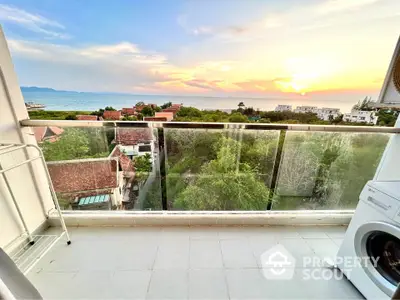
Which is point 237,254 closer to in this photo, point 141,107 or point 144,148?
point 144,148

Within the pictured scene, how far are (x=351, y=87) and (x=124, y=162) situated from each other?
2.32 metres

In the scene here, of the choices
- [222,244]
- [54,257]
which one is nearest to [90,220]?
[54,257]

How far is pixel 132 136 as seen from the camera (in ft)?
5.40

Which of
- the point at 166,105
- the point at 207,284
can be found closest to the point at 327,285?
the point at 207,284

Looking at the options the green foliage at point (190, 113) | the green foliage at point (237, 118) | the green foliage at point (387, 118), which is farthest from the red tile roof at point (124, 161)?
the green foliage at point (387, 118)

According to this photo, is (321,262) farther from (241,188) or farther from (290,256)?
(241,188)

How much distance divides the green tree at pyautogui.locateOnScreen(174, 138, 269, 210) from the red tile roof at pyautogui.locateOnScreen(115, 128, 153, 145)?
1.95ft

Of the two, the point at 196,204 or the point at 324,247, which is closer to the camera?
the point at 324,247

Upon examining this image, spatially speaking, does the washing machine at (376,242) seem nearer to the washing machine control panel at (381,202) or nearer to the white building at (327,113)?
the washing machine control panel at (381,202)

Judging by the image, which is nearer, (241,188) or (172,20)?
(172,20)

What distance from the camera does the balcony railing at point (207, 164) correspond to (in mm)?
1650

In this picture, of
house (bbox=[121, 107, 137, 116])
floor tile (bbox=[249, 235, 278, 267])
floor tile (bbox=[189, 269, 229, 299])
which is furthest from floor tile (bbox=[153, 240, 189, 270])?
house (bbox=[121, 107, 137, 116])

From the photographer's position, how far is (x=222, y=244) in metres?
1.67

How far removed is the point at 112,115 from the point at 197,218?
4.13 ft
